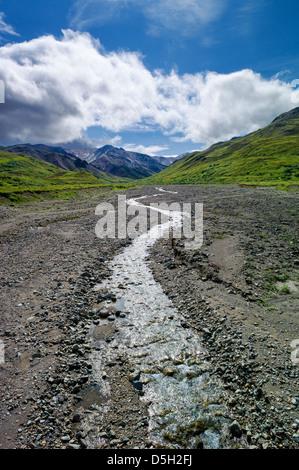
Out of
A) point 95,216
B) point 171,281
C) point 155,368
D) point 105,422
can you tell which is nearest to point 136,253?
point 171,281

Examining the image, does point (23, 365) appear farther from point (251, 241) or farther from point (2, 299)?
point (251, 241)

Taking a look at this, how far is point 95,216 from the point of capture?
4228 centimetres

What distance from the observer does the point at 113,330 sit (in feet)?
39.9

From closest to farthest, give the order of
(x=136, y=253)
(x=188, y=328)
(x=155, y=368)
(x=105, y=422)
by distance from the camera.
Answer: (x=105, y=422) < (x=155, y=368) < (x=188, y=328) < (x=136, y=253)

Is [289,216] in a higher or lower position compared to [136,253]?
higher

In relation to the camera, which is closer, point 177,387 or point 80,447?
point 80,447

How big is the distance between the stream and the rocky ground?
403mm

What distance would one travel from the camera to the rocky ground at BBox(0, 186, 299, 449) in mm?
7012

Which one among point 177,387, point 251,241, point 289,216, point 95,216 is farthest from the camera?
point 95,216

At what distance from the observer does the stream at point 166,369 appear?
7203mm

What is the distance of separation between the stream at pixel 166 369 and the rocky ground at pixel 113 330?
15.9 inches

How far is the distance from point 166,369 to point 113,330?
3.69 m
